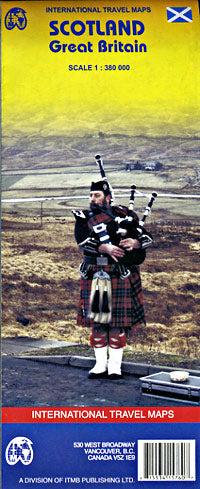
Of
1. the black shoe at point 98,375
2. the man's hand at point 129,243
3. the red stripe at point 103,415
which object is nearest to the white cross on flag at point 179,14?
the man's hand at point 129,243

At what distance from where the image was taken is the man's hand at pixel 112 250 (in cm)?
574

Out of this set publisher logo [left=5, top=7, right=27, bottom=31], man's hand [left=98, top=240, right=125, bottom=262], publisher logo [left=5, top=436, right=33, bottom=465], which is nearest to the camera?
publisher logo [left=5, top=436, right=33, bottom=465]

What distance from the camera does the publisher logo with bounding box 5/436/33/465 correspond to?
5.48 m

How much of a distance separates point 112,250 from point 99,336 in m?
0.72

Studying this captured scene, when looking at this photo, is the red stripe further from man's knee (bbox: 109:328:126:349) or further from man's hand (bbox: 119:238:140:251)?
man's hand (bbox: 119:238:140:251)

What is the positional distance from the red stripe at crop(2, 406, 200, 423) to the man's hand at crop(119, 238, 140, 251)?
1.28 meters

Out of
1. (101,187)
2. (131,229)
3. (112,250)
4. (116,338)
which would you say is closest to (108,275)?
(112,250)

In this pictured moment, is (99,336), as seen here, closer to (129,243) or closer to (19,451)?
(129,243)

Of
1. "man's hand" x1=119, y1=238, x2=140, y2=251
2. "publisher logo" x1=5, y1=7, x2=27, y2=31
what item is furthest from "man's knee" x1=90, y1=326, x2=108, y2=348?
"publisher logo" x1=5, y1=7, x2=27, y2=31

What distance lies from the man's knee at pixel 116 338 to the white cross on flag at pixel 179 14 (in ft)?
8.37

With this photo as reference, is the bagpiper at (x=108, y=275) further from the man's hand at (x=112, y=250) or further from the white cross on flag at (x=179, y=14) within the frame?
the white cross on flag at (x=179, y=14)

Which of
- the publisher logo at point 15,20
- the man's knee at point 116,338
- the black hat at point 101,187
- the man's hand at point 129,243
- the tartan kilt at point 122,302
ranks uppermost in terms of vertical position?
the publisher logo at point 15,20

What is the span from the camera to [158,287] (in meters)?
5.82

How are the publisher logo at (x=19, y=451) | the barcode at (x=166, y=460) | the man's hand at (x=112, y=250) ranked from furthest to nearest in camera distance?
1. the man's hand at (x=112, y=250)
2. the publisher logo at (x=19, y=451)
3. the barcode at (x=166, y=460)
